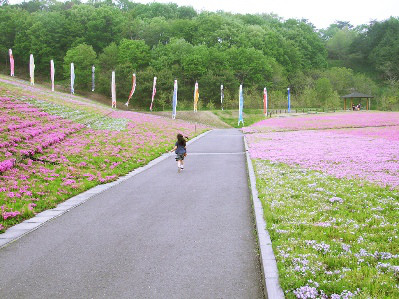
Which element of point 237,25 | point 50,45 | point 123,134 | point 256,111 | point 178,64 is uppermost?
point 237,25

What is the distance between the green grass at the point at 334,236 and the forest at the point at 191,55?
211 feet

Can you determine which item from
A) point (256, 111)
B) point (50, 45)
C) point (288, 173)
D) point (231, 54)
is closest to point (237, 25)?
point (231, 54)

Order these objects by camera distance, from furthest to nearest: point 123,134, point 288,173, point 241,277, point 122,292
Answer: point 123,134 < point 288,173 < point 241,277 < point 122,292

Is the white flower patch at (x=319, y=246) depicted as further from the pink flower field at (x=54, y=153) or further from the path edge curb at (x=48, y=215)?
the pink flower field at (x=54, y=153)

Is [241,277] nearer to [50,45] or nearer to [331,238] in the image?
[331,238]

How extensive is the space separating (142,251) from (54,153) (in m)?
12.6

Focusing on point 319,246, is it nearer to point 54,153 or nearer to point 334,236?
point 334,236

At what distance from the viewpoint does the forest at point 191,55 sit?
3137 inches

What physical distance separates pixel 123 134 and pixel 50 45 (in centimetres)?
8172

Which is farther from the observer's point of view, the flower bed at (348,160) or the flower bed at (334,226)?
the flower bed at (348,160)

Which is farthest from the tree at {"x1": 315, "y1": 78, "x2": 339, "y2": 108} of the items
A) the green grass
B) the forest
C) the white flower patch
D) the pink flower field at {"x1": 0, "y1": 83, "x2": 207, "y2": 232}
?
the white flower patch

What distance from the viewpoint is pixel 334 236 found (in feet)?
22.6

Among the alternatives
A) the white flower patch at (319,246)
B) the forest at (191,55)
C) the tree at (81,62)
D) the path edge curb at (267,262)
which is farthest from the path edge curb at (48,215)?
the tree at (81,62)

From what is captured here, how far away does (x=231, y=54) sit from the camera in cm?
9025
